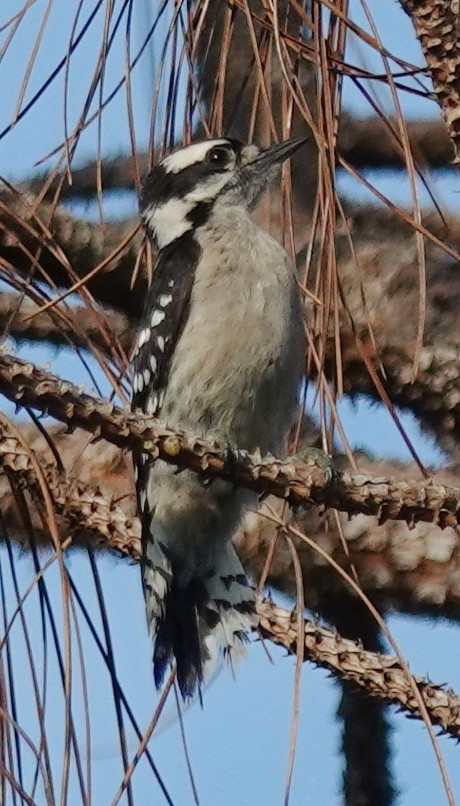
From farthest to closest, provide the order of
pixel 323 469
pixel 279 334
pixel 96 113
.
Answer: pixel 279 334 → pixel 96 113 → pixel 323 469

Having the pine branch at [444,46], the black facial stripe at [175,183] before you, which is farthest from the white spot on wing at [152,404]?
the pine branch at [444,46]

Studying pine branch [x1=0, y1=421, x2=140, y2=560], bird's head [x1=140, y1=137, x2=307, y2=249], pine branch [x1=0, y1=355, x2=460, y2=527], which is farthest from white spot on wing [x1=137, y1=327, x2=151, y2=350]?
pine branch [x1=0, y1=355, x2=460, y2=527]

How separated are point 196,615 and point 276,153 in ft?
3.49

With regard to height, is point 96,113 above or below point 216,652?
above

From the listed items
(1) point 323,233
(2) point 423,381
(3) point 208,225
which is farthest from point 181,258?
(1) point 323,233

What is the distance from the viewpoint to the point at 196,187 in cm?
384

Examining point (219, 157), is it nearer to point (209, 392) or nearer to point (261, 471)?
point (209, 392)

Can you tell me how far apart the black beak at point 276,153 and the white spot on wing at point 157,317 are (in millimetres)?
438

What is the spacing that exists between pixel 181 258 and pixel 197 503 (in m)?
0.59

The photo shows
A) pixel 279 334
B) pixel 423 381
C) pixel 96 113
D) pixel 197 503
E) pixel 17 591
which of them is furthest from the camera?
pixel 423 381

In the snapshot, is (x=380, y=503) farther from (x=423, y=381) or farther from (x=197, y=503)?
(x=423, y=381)

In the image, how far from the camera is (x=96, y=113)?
2.61 metres

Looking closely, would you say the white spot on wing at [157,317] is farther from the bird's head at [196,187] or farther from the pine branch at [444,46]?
the pine branch at [444,46]

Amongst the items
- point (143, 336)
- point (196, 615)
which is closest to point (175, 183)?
point (143, 336)
